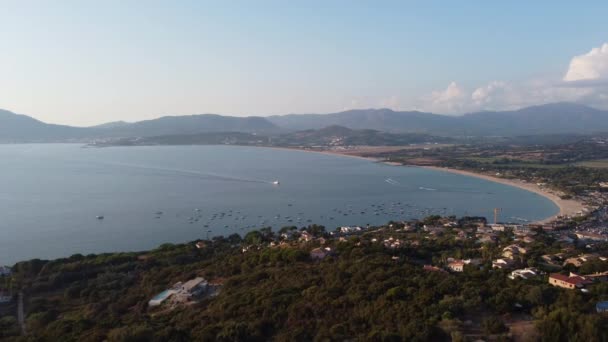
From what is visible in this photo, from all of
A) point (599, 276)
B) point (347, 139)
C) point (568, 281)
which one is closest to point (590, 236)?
point (599, 276)

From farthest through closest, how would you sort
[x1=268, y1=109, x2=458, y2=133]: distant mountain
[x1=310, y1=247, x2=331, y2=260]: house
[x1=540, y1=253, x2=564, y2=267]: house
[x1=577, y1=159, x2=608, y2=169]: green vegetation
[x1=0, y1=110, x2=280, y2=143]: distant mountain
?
[x1=268, y1=109, x2=458, y2=133]: distant mountain < [x1=0, y1=110, x2=280, y2=143]: distant mountain < [x1=577, y1=159, x2=608, y2=169]: green vegetation < [x1=310, y1=247, x2=331, y2=260]: house < [x1=540, y1=253, x2=564, y2=267]: house

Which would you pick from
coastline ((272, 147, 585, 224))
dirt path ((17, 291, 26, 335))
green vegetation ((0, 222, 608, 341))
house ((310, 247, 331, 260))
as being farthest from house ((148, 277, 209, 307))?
coastline ((272, 147, 585, 224))

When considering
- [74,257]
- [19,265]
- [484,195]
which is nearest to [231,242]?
[74,257]

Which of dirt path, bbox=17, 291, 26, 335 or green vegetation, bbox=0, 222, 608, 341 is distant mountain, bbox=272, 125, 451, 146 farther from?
dirt path, bbox=17, 291, 26, 335

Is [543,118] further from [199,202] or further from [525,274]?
[525,274]

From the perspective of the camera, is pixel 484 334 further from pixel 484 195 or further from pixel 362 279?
pixel 484 195

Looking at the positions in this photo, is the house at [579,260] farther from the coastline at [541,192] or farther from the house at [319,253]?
the coastline at [541,192]
